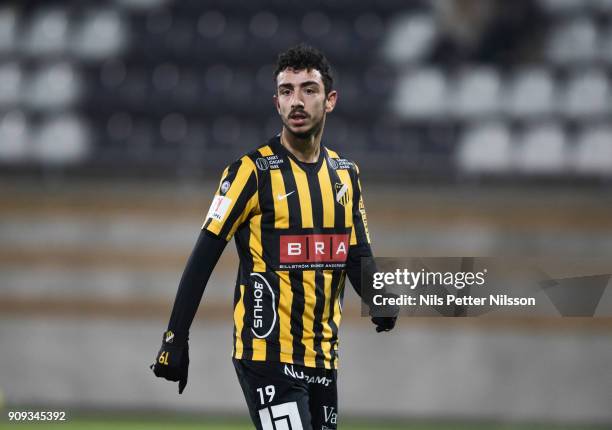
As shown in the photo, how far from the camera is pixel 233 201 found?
3.57 metres

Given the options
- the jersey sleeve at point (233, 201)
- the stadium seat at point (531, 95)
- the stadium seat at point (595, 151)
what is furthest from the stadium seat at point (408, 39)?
the jersey sleeve at point (233, 201)

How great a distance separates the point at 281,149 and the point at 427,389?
4.74 meters

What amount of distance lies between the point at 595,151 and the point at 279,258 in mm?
5473

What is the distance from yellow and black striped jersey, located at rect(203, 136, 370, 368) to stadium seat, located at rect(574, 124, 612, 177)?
4.92 m

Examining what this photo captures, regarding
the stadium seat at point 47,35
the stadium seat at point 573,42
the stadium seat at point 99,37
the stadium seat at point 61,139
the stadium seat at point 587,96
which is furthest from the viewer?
the stadium seat at point 47,35

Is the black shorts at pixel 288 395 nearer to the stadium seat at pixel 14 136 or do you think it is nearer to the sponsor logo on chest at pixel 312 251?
the sponsor logo on chest at pixel 312 251

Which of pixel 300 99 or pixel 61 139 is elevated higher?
pixel 61 139

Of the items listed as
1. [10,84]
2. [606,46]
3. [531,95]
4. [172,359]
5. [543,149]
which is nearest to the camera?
[172,359]

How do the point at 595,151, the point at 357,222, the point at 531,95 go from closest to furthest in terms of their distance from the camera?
the point at 357,222 → the point at 595,151 → the point at 531,95

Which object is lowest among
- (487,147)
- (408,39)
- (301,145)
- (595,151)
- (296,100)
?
(301,145)

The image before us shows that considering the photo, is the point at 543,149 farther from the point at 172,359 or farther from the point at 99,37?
the point at 172,359

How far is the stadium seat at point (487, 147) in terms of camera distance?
8.70 m

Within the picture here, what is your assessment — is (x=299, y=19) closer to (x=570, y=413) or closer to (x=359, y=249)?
(x=570, y=413)

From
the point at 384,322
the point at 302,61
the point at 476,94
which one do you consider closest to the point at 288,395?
the point at 384,322
